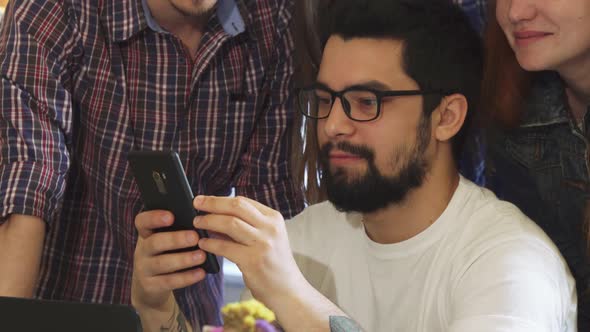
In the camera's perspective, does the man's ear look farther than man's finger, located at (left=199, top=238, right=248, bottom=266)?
Yes

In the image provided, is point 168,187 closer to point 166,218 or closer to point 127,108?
point 166,218

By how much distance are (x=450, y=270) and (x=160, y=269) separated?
1.54ft

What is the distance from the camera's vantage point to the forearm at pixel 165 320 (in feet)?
4.87

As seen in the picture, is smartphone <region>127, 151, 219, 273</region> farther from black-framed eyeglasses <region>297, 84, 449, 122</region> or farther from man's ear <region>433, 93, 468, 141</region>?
man's ear <region>433, 93, 468, 141</region>

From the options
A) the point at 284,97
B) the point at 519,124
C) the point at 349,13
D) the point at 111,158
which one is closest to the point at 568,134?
the point at 519,124

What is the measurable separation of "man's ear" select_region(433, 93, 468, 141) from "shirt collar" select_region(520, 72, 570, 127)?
0.18m

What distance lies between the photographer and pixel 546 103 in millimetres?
1664

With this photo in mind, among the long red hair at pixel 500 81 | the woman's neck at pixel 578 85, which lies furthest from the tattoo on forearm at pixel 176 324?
the woman's neck at pixel 578 85

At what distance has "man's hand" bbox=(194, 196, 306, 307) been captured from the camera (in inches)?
50.2

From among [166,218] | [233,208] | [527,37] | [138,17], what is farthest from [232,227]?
[138,17]

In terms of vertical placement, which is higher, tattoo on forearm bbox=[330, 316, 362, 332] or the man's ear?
the man's ear

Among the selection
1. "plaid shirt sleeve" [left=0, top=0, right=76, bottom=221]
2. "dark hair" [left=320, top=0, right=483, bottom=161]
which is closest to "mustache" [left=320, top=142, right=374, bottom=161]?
"dark hair" [left=320, top=0, right=483, bottom=161]

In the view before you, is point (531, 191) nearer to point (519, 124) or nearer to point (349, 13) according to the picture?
point (519, 124)

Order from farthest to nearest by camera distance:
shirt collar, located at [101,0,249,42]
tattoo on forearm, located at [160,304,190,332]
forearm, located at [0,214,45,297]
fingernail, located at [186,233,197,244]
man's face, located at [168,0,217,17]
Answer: shirt collar, located at [101,0,249,42], man's face, located at [168,0,217,17], forearm, located at [0,214,45,297], tattoo on forearm, located at [160,304,190,332], fingernail, located at [186,233,197,244]
